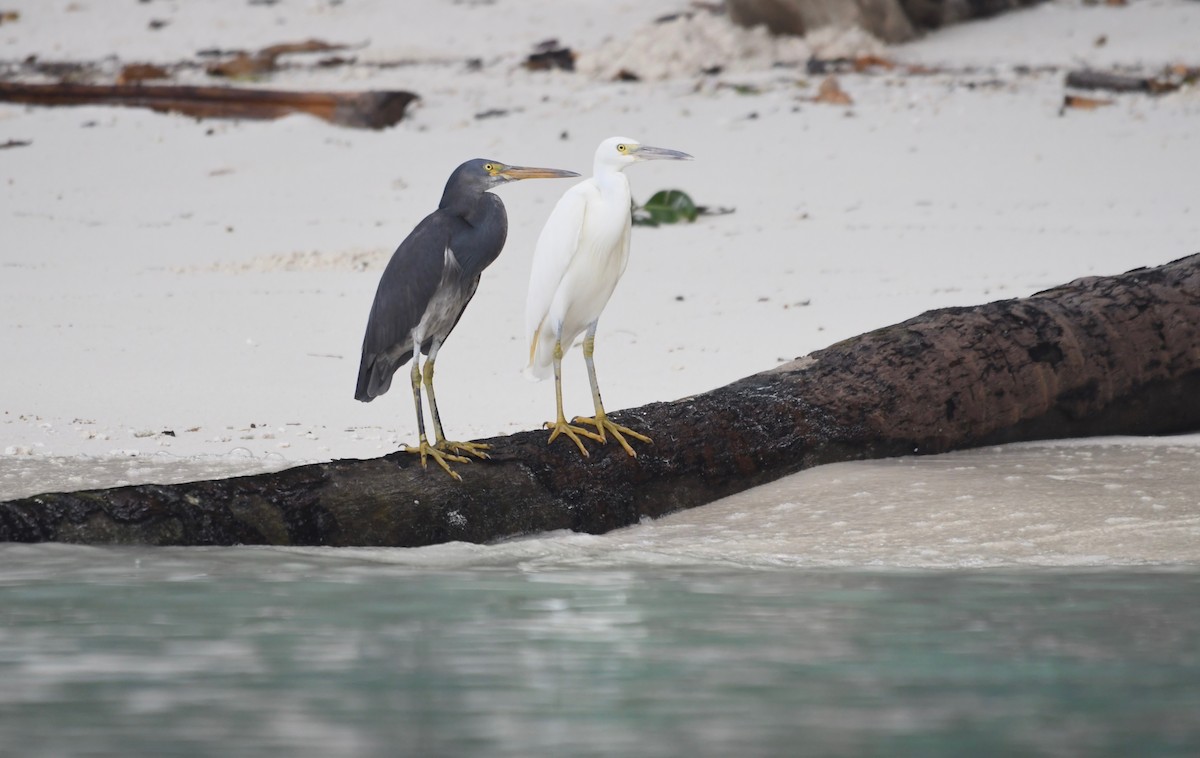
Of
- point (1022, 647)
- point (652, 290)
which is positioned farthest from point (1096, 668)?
point (652, 290)

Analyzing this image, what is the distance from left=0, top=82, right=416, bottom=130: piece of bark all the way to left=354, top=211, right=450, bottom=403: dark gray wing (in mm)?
6385

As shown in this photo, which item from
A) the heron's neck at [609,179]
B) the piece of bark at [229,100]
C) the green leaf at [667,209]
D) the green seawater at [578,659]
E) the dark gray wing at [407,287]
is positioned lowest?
the green seawater at [578,659]

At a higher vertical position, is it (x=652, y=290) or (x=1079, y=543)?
(x=652, y=290)

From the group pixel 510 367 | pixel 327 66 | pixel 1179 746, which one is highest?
pixel 327 66

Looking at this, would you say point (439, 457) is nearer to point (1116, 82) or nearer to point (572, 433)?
point (572, 433)

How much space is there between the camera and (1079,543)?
4.17m

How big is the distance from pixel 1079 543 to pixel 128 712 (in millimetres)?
2448

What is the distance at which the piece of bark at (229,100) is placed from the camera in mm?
10781

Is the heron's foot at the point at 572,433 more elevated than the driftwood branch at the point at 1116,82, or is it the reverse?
the driftwood branch at the point at 1116,82

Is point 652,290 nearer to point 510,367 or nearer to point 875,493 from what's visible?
point 510,367

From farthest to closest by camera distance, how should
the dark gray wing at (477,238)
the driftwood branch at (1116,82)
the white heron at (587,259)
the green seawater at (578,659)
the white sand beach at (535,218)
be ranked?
the driftwood branch at (1116,82) → the white sand beach at (535,218) → the white heron at (587,259) → the dark gray wing at (477,238) → the green seawater at (578,659)

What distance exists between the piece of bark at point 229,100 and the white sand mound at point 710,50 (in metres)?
1.82

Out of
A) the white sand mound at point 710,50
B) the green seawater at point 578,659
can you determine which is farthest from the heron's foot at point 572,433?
the white sand mound at point 710,50

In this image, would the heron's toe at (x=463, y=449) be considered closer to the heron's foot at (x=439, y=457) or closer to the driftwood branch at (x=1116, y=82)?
the heron's foot at (x=439, y=457)
